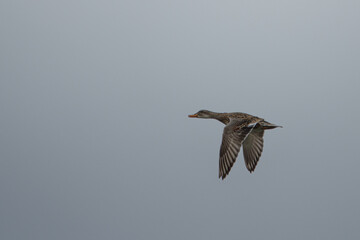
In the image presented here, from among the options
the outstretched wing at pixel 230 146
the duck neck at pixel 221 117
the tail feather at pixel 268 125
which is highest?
the duck neck at pixel 221 117

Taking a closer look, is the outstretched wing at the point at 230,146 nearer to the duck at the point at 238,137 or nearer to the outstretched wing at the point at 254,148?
the duck at the point at 238,137

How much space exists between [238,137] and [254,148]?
9.62 ft

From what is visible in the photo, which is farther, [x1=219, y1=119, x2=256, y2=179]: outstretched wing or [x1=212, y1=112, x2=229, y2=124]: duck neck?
[x1=212, y1=112, x2=229, y2=124]: duck neck

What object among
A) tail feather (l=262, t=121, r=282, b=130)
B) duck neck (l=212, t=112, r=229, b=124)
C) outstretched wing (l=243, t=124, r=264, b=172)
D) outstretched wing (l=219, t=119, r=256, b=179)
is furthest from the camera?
duck neck (l=212, t=112, r=229, b=124)

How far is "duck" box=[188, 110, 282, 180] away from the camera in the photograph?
45.3 ft

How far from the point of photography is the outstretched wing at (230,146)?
1373 cm

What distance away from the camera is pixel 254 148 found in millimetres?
16734

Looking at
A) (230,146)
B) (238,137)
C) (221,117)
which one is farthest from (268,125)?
(230,146)

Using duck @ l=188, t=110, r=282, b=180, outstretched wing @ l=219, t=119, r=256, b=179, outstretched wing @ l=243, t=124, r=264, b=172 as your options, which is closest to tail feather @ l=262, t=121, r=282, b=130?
duck @ l=188, t=110, r=282, b=180

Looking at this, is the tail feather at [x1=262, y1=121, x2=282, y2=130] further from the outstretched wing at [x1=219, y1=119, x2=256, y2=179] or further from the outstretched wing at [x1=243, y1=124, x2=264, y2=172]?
the outstretched wing at [x1=219, y1=119, x2=256, y2=179]

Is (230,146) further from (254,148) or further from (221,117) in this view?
(221,117)

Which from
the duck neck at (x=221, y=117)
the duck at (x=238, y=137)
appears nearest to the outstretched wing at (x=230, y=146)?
the duck at (x=238, y=137)

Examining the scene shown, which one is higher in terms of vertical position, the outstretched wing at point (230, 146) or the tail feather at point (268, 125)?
the tail feather at point (268, 125)

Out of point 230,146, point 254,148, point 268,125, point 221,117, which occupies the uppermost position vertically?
point 221,117
